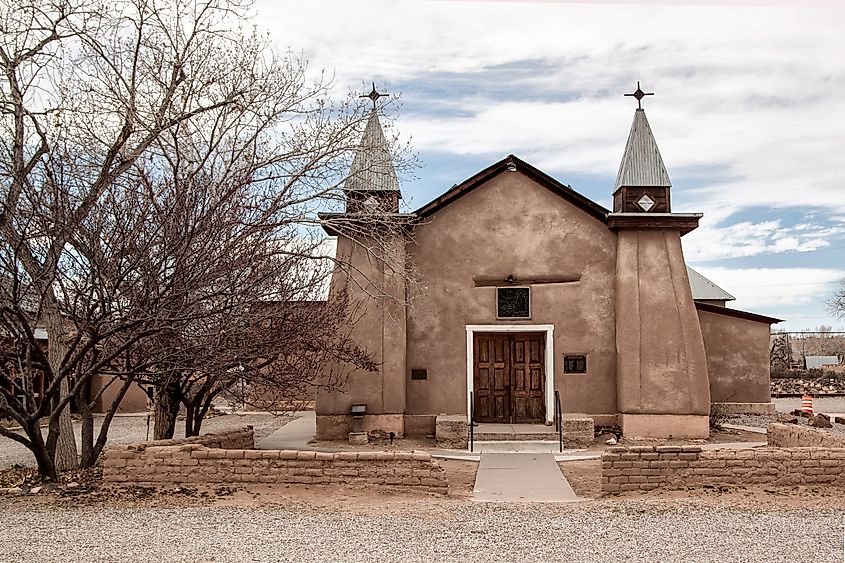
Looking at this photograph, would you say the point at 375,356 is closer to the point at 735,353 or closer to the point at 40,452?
the point at 40,452

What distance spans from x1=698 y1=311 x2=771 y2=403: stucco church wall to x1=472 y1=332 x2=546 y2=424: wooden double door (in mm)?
A: 5674

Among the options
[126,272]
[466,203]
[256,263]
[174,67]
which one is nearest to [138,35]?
[174,67]

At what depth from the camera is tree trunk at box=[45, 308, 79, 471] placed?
1321 cm

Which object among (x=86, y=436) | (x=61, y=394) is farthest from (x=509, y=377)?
(x=61, y=394)

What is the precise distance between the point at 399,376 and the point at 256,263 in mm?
6079

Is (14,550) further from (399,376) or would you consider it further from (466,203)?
(466,203)

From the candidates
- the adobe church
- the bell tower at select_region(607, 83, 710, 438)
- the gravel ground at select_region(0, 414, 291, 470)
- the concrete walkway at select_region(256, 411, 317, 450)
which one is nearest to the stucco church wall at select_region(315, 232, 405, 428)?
the adobe church

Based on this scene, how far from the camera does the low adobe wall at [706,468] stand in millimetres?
11578

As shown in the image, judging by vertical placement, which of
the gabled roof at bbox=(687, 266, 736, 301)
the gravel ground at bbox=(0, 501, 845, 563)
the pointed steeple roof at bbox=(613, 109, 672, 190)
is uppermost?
the pointed steeple roof at bbox=(613, 109, 672, 190)

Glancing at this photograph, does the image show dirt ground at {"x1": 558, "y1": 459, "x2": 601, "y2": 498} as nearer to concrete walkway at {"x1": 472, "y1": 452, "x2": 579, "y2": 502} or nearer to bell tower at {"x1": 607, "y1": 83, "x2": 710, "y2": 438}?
concrete walkway at {"x1": 472, "y1": 452, "x2": 579, "y2": 502}

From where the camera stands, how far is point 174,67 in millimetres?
13656

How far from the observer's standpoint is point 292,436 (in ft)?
65.7

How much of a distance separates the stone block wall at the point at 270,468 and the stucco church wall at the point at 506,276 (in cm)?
694

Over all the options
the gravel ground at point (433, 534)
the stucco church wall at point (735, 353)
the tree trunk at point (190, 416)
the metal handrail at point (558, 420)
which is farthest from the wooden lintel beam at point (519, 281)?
the gravel ground at point (433, 534)
